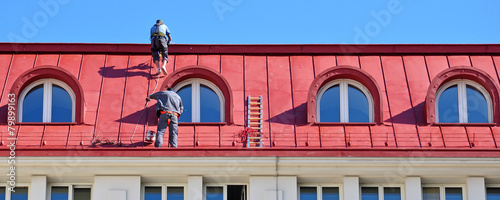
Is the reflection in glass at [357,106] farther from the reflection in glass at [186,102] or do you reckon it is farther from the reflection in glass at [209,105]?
the reflection in glass at [186,102]

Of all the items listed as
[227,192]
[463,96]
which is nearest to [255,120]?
[227,192]

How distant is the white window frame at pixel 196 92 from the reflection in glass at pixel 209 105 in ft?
0.28

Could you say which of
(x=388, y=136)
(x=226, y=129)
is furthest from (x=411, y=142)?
(x=226, y=129)

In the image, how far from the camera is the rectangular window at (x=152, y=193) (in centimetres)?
3497

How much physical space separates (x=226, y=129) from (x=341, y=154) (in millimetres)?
3504

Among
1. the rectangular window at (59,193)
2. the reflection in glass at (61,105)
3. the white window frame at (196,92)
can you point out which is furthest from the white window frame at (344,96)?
the rectangular window at (59,193)

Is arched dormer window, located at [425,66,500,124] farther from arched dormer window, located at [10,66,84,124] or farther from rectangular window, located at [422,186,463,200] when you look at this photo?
arched dormer window, located at [10,66,84,124]

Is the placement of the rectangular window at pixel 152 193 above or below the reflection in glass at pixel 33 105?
below

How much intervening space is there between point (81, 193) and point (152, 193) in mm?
1806

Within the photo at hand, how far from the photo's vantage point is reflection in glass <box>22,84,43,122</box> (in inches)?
1452

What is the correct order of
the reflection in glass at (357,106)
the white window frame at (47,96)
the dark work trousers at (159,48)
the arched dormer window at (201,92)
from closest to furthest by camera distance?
the white window frame at (47,96) → the arched dormer window at (201,92) → the reflection in glass at (357,106) → the dark work trousers at (159,48)

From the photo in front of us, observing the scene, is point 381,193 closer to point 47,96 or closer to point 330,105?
point 330,105

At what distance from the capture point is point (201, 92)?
123 ft

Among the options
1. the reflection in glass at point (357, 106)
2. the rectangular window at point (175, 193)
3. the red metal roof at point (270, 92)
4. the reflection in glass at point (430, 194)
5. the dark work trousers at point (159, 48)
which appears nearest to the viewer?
the rectangular window at point (175, 193)
